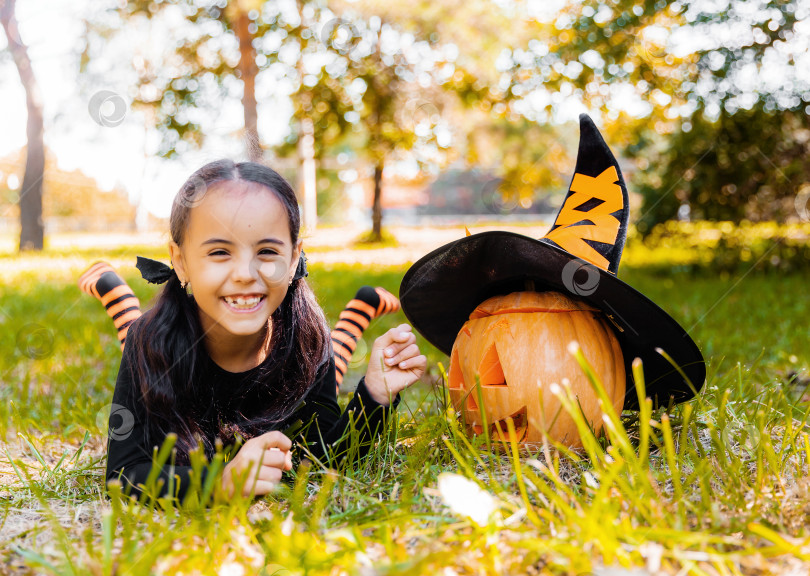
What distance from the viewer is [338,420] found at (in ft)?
6.84

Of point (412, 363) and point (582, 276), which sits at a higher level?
point (582, 276)

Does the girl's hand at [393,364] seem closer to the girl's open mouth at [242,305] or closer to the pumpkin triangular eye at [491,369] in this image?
the pumpkin triangular eye at [491,369]

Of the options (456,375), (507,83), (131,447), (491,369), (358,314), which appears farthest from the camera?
(507,83)

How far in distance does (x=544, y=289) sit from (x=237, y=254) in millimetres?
904

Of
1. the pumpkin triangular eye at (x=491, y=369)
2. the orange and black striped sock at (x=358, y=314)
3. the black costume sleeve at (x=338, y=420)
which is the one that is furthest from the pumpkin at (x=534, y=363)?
the orange and black striped sock at (x=358, y=314)

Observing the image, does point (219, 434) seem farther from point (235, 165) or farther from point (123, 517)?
point (235, 165)

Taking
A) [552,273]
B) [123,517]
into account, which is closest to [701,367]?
[552,273]

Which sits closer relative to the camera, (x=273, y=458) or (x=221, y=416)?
(x=273, y=458)

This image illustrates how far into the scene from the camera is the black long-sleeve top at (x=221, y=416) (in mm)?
1695

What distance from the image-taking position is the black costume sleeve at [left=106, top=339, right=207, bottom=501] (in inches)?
63.5

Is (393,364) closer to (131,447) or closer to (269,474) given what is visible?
(269,474)

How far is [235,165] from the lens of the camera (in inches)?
77.6

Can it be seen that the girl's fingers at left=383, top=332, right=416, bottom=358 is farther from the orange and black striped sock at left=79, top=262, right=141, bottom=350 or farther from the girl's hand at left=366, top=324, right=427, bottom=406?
the orange and black striped sock at left=79, top=262, right=141, bottom=350

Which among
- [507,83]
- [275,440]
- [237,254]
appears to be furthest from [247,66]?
[275,440]
